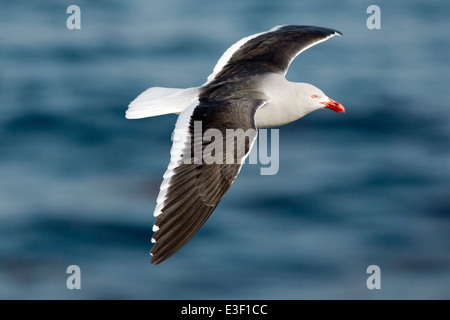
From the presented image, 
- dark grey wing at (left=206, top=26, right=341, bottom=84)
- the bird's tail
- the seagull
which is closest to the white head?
the seagull

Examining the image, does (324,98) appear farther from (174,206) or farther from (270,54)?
(174,206)

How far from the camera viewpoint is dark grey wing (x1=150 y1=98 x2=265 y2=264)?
5.79 meters

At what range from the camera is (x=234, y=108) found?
6465mm

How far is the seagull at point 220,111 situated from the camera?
5.86 m

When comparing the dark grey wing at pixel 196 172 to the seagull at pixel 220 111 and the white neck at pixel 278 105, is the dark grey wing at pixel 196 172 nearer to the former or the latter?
the seagull at pixel 220 111

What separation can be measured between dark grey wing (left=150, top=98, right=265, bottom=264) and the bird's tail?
491 millimetres

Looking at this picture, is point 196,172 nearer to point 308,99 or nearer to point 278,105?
point 278,105

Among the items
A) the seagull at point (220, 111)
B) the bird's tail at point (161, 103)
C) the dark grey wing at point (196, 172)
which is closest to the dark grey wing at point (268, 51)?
the seagull at point (220, 111)

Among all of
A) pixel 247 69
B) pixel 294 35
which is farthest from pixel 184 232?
pixel 294 35

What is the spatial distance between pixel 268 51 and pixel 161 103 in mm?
1410

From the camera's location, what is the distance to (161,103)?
23.1ft

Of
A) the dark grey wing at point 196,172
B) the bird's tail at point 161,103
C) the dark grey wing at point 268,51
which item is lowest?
the dark grey wing at point 196,172
